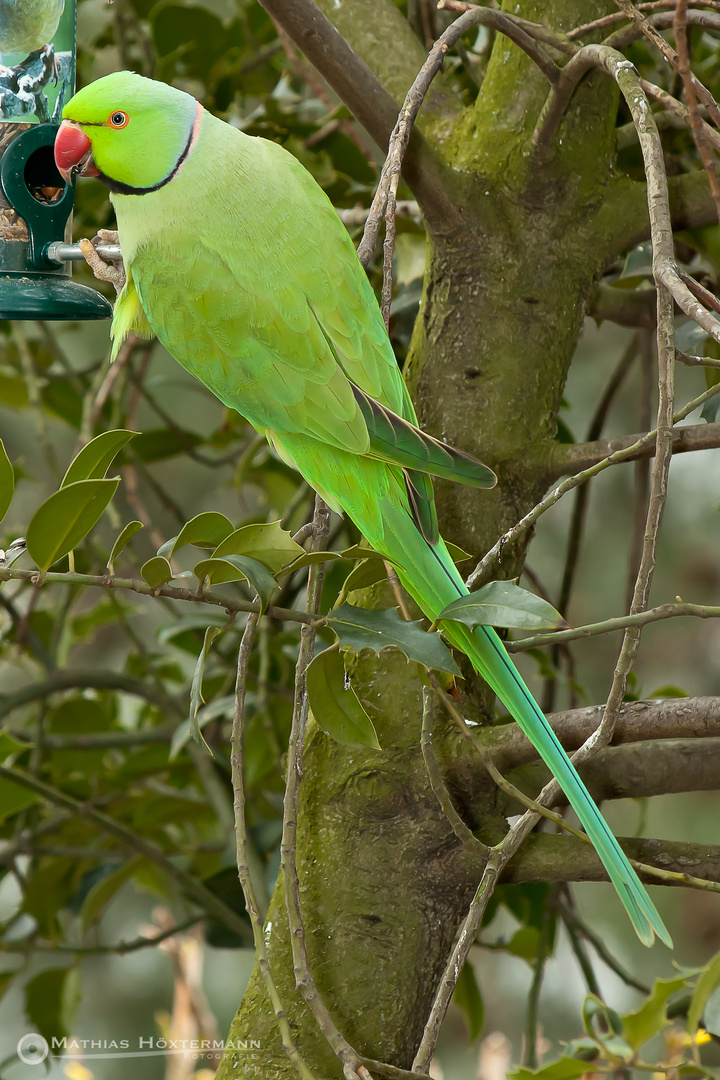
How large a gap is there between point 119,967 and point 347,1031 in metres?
3.18

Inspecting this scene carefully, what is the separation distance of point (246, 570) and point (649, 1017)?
19.7 inches

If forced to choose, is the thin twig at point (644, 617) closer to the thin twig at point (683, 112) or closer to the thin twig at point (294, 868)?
the thin twig at point (294, 868)

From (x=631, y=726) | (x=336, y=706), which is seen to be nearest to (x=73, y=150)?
(x=336, y=706)

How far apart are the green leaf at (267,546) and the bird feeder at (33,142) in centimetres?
66

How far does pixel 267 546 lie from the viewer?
2.10 ft

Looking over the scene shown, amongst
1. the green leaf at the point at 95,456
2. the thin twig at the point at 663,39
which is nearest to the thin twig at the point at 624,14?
the thin twig at the point at 663,39

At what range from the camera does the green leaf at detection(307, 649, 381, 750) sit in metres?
0.67

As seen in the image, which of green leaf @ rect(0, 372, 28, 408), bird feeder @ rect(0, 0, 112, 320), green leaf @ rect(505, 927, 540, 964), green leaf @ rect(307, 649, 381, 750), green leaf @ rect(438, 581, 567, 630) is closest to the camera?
green leaf @ rect(438, 581, 567, 630)

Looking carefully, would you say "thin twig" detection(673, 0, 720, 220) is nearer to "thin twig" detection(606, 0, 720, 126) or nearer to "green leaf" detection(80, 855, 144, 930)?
"thin twig" detection(606, 0, 720, 126)

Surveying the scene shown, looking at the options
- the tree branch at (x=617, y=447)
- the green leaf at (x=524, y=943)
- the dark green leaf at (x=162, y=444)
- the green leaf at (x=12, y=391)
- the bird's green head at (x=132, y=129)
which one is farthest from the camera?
the green leaf at (x=12, y=391)

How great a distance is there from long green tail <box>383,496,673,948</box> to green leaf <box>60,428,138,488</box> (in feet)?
0.80

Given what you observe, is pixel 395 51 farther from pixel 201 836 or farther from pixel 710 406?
pixel 201 836

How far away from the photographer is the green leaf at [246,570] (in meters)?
0.60

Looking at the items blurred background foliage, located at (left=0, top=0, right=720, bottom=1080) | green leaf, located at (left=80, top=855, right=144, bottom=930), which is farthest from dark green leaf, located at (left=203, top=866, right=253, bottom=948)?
green leaf, located at (left=80, top=855, right=144, bottom=930)
